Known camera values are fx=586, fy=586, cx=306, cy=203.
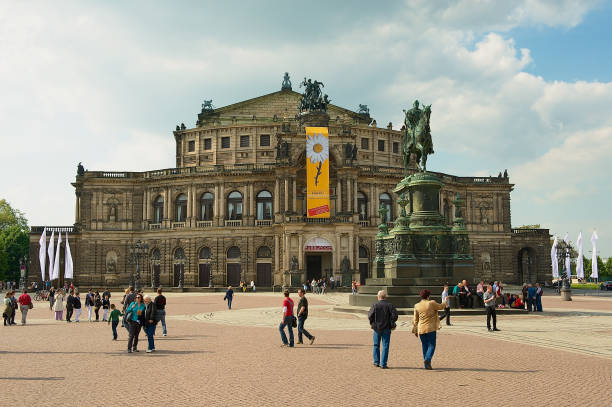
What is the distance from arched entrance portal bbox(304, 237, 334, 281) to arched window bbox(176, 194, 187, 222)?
1634 centimetres

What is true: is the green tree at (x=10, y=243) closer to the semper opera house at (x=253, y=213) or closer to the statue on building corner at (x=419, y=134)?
the semper opera house at (x=253, y=213)

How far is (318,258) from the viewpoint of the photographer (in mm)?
66250

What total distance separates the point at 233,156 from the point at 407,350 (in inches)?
2376

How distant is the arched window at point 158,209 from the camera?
71500 mm

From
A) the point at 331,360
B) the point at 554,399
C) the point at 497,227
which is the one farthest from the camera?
the point at 497,227

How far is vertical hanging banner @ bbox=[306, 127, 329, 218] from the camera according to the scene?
6184cm

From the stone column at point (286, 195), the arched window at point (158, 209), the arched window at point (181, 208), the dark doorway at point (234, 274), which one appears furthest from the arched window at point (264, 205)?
the arched window at point (158, 209)

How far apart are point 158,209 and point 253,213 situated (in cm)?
1289

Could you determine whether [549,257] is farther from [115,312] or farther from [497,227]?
[115,312]

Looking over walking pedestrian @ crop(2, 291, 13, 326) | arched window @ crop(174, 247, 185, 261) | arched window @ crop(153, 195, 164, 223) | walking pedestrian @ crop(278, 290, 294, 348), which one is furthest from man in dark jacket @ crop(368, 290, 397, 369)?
arched window @ crop(153, 195, 164, 223)

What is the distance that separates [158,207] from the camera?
236 feet

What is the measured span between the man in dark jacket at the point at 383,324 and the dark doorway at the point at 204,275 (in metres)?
56.2

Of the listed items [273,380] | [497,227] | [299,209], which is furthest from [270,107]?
[273,380]

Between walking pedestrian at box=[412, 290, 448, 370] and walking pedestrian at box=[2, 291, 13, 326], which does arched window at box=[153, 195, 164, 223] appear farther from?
walking pedestrian at box=[412, 290, 448, 370]
